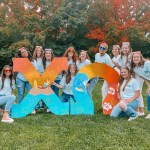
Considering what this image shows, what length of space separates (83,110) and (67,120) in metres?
0.71

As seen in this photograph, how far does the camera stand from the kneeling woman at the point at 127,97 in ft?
19.5

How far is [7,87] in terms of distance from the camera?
623cm

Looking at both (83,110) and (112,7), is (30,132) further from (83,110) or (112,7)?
(112,7)

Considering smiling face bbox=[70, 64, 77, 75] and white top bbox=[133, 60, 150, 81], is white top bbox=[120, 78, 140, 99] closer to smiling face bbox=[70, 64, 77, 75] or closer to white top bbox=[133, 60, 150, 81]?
white top bbox=[133, 60, 150, 81]

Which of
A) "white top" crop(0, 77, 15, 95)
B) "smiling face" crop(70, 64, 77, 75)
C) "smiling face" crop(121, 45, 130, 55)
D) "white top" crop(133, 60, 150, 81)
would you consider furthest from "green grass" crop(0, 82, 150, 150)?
"smiling face" crop(121, 45, 130, 55)

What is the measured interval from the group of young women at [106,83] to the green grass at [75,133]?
1.10ft

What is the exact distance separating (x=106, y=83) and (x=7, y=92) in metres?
2.27

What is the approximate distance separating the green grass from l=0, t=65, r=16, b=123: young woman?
1.09 feet

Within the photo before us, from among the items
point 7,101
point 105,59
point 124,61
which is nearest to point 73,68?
point 105,59

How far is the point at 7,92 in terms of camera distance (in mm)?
6207

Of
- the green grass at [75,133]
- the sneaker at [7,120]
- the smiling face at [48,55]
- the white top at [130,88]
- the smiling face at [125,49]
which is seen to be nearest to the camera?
the green grass at [75,133]

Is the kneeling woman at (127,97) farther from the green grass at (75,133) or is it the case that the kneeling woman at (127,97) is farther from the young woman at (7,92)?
the young woman at (7,92)

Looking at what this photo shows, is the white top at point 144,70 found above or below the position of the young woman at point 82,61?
below

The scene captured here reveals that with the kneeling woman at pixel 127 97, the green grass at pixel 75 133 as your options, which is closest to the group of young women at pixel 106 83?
the kneeling woman at pixel 127 97
